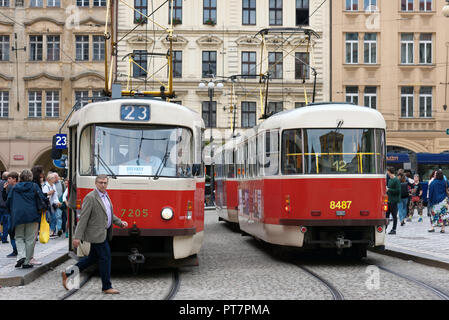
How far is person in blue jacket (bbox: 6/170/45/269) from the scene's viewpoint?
1169 cm

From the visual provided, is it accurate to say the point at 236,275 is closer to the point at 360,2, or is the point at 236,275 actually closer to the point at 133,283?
the point at 133,283

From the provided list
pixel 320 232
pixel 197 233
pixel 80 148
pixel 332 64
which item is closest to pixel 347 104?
pixel 320 232

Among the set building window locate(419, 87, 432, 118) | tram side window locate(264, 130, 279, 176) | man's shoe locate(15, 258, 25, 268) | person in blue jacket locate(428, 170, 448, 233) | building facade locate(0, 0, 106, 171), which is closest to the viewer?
man's shoe locate(15, 258, 25, 268)

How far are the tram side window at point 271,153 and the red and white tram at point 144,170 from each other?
241cm

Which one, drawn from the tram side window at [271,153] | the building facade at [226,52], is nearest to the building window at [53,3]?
the building facade at [226,52]

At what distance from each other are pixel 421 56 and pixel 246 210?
1189 inches

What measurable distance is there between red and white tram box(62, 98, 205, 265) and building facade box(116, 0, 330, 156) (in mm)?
32846

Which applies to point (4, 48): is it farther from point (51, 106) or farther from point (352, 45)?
point (352, 45)

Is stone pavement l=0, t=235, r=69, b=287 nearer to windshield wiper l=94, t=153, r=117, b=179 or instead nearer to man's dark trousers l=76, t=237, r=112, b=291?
man's dark trousers l=76, t=237, r=112, b=291

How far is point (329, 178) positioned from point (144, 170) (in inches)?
141

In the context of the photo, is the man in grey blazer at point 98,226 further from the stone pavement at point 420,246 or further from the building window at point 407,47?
the building window at point 407,47

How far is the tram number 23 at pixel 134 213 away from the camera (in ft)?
36.8

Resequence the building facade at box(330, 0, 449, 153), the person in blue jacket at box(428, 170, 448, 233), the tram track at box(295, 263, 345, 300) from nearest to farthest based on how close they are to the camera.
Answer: the tram track at box(295, 263, 345, 300)
the person in blue jacket at box(428, 170, 448, 233)
the building facade at box(330, 0, 449, 153)

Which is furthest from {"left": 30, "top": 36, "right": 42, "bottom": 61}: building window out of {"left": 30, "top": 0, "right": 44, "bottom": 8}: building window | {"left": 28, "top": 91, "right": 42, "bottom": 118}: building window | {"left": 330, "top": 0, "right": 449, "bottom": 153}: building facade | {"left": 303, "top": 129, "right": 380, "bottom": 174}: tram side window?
{"left": 303, "top": 129, "right": 380, "bottom": 174}: tram side window
